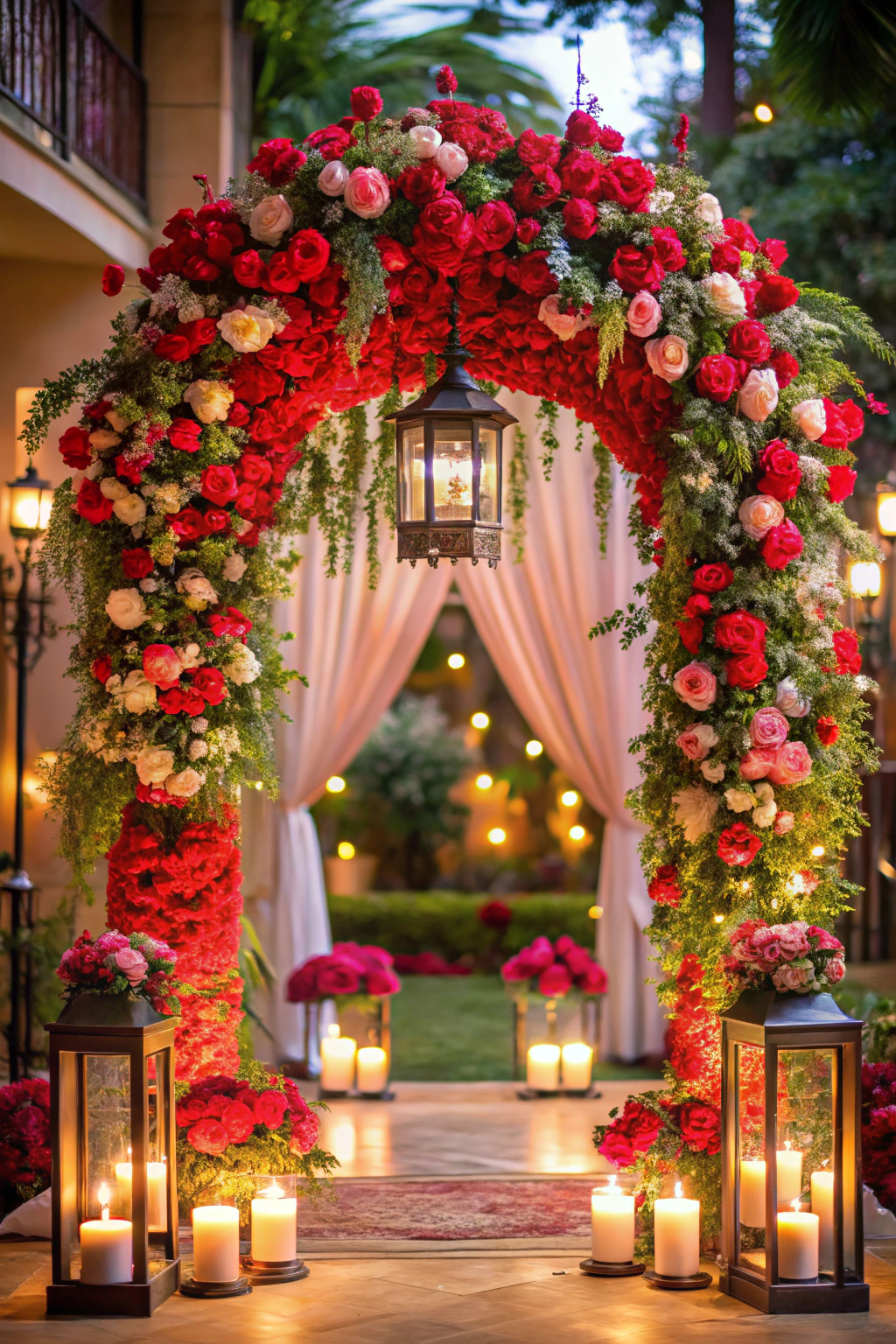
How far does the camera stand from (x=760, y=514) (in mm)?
4453

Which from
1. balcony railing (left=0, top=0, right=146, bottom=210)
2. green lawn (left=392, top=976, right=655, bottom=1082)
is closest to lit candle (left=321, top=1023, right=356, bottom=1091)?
green lawn (left=392, top=976, right=655, bottom=1082)

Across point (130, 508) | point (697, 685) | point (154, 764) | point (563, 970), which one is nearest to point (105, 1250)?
point (154, 764)

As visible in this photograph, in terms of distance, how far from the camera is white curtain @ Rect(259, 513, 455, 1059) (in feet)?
24.5

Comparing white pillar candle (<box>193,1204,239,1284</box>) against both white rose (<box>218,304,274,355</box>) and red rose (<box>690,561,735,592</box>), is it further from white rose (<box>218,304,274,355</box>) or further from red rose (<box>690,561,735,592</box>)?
white rose (<box>218,304,274,355</box>)

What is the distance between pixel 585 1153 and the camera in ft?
19.7

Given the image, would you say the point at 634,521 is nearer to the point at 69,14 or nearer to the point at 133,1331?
the point at 133,1331

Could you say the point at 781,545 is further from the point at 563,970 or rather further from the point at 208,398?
the point at 563,970

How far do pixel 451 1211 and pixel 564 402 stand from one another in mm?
2836

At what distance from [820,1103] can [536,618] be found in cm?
373

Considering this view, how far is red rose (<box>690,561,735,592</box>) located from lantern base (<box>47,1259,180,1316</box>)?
2555 mm

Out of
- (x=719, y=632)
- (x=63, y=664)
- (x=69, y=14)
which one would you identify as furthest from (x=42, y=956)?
(x=69, y=14)

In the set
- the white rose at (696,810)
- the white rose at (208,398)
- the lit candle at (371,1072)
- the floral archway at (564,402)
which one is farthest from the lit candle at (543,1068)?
the white rose at (208,398)

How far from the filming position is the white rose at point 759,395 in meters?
4.49

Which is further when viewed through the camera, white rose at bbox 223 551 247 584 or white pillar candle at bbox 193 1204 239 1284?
white rose at bbox 223 551 247 584
